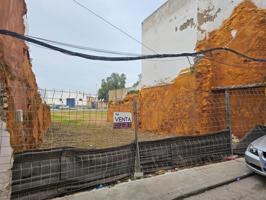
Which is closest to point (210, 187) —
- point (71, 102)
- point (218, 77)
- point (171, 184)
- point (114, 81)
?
point (171, 184)

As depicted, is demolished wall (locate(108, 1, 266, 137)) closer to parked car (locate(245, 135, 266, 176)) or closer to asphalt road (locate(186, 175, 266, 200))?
→ parked car (locate(245, 135, 266, 176))

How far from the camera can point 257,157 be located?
414cm

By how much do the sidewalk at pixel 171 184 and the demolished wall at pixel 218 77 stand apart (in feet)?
14.8

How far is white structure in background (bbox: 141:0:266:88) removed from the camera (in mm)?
9633

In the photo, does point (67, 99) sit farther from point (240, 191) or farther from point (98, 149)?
point (240, 191)

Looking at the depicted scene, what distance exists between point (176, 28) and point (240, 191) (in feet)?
32.6

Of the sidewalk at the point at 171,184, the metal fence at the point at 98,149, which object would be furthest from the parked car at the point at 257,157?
the metal fence at the point at 98,149

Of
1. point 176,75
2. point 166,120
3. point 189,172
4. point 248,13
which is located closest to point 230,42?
point 248,13

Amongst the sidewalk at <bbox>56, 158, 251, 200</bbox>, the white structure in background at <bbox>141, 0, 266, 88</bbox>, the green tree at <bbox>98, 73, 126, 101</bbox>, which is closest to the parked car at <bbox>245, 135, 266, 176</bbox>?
the sidewalk at <bbox>56, 158, 251, 200</bbox>

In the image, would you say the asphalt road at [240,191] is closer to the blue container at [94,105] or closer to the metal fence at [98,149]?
the metal fence at [98,149]

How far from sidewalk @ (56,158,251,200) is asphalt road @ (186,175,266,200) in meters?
0.15

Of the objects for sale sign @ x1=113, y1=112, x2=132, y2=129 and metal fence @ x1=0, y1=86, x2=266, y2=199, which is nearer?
metal fence @ x1=0, y1=86, x2=266, y2=199

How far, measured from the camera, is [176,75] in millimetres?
11633

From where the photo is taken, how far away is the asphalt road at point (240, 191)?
3574 millimetres
